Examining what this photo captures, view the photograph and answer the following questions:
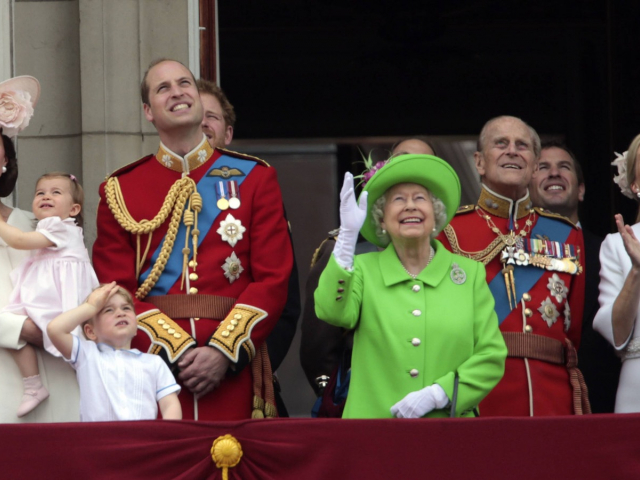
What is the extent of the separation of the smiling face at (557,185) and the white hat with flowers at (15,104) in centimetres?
224

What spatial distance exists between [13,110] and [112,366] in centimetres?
123

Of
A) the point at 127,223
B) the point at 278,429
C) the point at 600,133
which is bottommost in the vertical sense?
the point at 278,429

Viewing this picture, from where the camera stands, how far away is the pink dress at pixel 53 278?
477 centimetres

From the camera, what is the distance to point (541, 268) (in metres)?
5.24

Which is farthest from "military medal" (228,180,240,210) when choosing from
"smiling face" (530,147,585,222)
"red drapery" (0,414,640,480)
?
"smiling face" (530,147,585,222)

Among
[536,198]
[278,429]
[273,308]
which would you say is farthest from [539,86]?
[278,429]

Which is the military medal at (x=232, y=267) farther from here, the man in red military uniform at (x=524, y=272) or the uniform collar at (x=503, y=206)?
the uniform collar at (x=503, y=206)

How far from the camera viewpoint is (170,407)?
450 centimetres

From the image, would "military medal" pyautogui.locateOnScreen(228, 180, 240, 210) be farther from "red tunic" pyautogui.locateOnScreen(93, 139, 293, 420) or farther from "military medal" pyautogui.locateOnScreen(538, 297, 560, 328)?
"military medal" pyautogui.locateOnScreen(538, 297, 560, 328)

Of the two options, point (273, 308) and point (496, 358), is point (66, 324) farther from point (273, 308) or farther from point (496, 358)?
point (496, 358)

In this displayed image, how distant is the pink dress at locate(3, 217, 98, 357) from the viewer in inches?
188

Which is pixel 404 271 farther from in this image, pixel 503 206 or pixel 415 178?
pixel 503 206

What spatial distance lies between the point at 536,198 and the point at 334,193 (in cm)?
439

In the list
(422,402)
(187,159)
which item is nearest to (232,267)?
(187,159)
